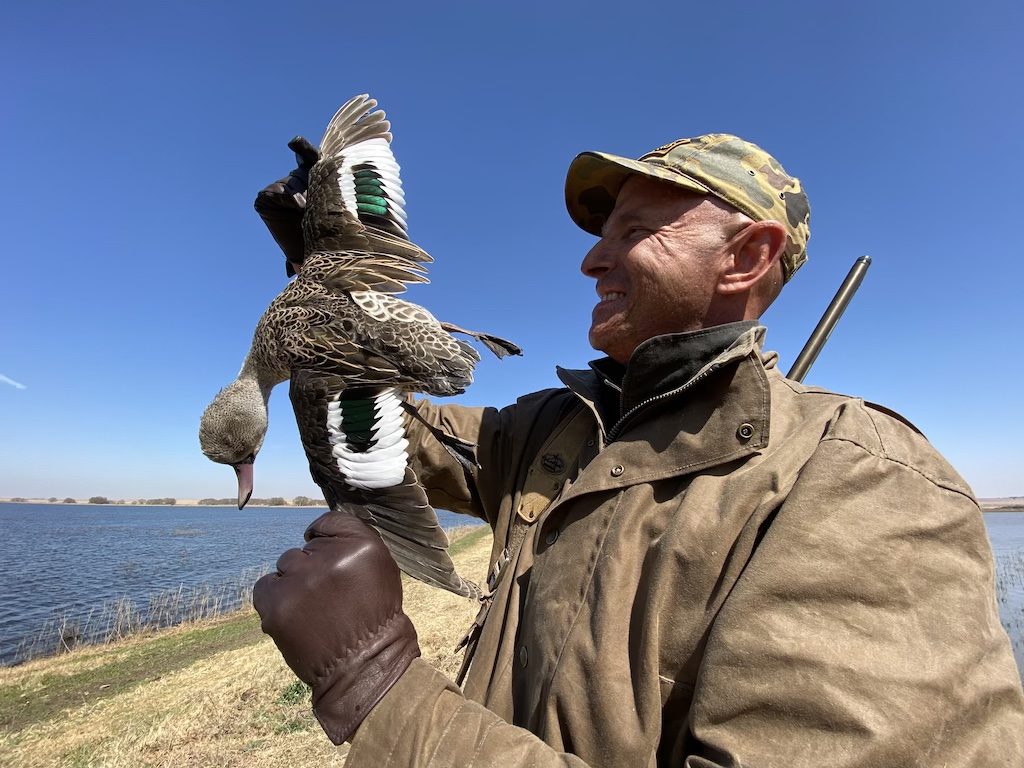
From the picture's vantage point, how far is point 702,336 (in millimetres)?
1651

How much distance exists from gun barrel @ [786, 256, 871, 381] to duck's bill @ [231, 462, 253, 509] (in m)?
3.28

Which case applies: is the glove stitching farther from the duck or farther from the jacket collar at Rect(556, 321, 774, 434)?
the jacket collar at Rect(556, 321, 774, 434)

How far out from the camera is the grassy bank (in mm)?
5691

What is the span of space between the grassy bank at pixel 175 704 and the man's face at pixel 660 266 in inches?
198

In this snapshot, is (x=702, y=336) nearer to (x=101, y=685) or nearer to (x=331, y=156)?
(x=331, y=156)

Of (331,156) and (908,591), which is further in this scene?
(331,156)

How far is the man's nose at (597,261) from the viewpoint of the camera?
79.6 inches

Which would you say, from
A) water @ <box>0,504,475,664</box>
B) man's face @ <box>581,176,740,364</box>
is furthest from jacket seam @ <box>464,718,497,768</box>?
water @ <box>0,504,475,664</box>

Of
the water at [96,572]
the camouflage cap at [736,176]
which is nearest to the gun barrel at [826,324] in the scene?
the camouflage cap at [736,176]

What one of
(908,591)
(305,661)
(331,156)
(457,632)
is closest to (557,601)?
(305,661)

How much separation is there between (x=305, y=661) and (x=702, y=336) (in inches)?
54.5

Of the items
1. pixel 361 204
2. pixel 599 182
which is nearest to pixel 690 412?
pixel 599 182

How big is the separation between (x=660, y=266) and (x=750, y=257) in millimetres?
324

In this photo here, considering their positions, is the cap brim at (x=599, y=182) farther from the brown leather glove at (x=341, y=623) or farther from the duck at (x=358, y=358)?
the brown leather glove at (x=341, y=623)
